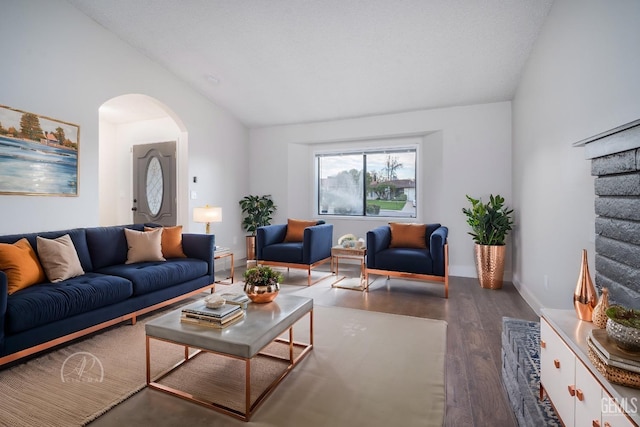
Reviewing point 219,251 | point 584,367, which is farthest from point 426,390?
point 219,251

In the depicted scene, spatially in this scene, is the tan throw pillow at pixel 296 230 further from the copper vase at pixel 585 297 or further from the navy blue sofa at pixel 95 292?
the copper vase at pixel 585 297

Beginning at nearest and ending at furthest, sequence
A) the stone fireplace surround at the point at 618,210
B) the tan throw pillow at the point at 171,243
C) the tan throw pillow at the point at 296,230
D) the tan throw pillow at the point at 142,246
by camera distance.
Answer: the stone fireplace surround at the point at 618,210 < the tan throw pillow at the point at 142,246 < the tan throw pillow at the point at 171,243 < the tan throw pillow at the point at 296,230

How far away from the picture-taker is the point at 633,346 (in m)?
1.01

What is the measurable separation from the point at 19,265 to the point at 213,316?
1.70m

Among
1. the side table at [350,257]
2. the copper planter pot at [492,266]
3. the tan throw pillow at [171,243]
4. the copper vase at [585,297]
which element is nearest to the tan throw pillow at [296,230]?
the side table at [350,257]

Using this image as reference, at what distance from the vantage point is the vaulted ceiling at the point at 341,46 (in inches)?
124

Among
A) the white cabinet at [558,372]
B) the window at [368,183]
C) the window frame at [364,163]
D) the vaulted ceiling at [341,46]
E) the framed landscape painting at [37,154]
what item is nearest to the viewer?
the white cabinet at [558,372]

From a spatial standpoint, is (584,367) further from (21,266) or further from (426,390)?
(21,266)

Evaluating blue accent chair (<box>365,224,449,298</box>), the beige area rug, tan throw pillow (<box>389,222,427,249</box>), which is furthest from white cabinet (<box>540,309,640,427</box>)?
tan throw pillow (<box>389,222,427,249</box>)

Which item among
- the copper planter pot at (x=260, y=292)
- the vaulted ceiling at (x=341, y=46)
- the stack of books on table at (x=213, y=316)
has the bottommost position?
the stack of books on table at (x=213, y=316)

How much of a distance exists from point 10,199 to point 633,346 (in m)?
4.35

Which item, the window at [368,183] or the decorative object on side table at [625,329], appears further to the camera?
the window at [368,183]

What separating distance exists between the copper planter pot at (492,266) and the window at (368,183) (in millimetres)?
1581

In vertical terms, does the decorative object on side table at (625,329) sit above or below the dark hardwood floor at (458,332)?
above
